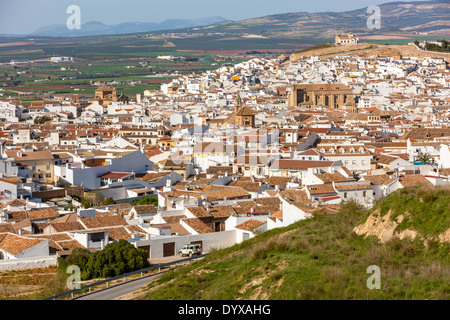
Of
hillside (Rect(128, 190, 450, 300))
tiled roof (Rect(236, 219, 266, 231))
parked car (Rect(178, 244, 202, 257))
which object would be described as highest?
hillside (Rect(128, 190, 450, 300))

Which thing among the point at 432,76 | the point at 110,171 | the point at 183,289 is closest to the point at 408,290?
the point at 183,289

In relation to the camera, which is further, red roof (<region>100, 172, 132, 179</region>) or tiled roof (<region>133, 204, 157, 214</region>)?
red roof (<region>100, 172, 132, 179</region>)

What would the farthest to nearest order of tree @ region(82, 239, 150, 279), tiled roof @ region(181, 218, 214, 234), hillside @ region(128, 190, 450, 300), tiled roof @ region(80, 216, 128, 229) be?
tiled roof @ region(80, 216, 128, 229) → tiled roof @ region(181, 218, 214, 234) → tree @ region(82, 239, 150, 279) → hillside @ region(128, 190, 450, 300)

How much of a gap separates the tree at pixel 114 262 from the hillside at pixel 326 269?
5.68 ft

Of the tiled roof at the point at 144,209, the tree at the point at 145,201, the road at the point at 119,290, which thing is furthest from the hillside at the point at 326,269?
the tree at the point at 145,201

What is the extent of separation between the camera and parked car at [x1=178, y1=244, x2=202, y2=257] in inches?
568

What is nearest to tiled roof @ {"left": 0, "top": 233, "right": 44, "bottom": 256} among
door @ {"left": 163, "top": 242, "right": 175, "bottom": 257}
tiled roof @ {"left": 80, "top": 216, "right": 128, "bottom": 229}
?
tiled roof @ {"left": 80, "top": 216, "right": 128, "bottom": 229}

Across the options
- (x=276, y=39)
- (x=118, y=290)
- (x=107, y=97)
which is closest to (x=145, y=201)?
(x=118, y=290)

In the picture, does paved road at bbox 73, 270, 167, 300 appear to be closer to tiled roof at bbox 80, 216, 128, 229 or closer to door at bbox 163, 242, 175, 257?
door at bbox 163, 242, 175, 257

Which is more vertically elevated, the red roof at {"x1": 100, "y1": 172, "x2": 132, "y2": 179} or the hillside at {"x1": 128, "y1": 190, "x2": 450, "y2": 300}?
the hillside at {"x1": 128, "y1": 190, "x2": 450, "y2": 300}

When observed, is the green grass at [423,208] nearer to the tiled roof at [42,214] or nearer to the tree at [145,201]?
the tiled roof at [42,214]

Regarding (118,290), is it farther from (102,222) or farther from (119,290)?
(102,222)

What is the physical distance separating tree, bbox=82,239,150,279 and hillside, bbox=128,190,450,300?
5.68 feet

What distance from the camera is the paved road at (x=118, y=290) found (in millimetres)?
10198
